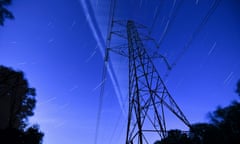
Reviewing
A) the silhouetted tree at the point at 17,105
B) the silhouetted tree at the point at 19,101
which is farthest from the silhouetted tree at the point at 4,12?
the silhouetted tree at the point at 19,101

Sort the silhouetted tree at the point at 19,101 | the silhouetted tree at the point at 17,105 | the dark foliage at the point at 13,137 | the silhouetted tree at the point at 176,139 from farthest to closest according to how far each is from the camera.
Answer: the silhouetted tree at the point at 19,101 → the silhouetted tree at the point at 17,105 → the dark foliage at the point at 13,137 → the silhouetted tree at the point at 176,139

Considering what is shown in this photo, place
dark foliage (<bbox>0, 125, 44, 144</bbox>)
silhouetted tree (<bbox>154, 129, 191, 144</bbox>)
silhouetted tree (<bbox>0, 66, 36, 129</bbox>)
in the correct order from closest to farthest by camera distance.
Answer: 1. silhouetted tree (<bbox>154, 129, 191, 144</bbox>)
2. dark foliage (<bbox>0, 125, 44, 144</bbox>)
3. silhouetted tree (<bbox>0, 66, 36, 129</bbox>)

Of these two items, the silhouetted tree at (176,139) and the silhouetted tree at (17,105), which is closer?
the silhouetted tree at (176,139)

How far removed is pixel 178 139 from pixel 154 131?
1.16 metres

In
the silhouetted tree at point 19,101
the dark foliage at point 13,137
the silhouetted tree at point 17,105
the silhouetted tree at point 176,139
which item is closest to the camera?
the silhouetted tree at point 176,139

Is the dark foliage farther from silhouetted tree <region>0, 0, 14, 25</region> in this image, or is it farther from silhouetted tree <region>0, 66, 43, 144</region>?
silhouetted tree <region>0, 0, 14, 25</region>

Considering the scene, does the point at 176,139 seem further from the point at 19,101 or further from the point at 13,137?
the point at 19,101

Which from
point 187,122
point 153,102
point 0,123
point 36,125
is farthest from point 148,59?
point 0,123

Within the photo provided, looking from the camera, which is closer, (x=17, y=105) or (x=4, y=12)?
(x=4, y=12)

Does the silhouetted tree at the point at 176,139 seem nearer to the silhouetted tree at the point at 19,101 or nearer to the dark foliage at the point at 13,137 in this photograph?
the dark foliage at the point at 13,137

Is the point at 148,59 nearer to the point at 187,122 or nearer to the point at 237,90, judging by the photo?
the point at 187,122

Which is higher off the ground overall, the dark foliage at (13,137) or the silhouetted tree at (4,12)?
the silhouetted tree at (4,12)

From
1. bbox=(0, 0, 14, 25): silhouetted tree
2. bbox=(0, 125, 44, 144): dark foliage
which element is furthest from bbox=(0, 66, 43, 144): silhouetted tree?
bbox=(0, 0, 14, 25): silhouetted tree

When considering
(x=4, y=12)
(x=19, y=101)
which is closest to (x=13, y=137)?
(x=4, y=12)
